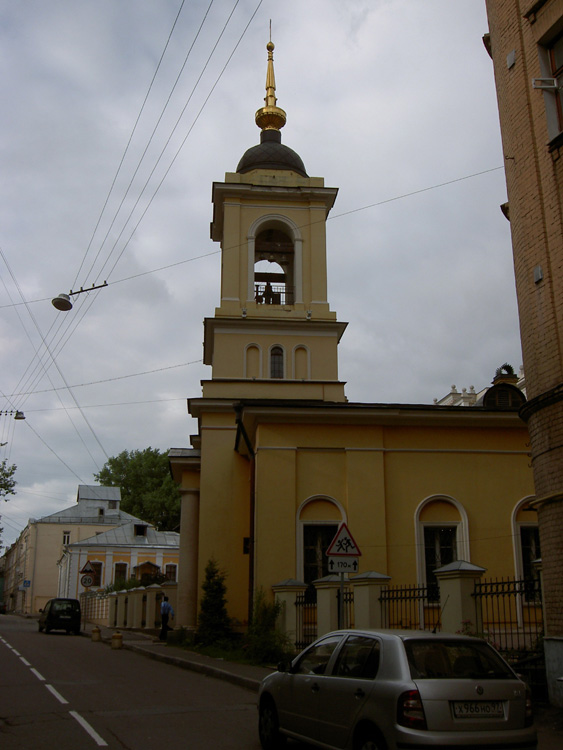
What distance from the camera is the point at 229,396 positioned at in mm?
24156

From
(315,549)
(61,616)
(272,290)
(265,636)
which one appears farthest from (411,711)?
(61,616)

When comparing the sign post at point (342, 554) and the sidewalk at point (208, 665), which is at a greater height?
the sign post at point (342, 554)

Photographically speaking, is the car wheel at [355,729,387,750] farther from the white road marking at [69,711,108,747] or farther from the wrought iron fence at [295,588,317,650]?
the wrought iron fence at [295,588,317,650]

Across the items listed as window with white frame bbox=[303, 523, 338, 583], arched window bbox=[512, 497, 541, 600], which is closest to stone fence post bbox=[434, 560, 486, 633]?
window with white frame bbox=[303, 523, 338, 583]

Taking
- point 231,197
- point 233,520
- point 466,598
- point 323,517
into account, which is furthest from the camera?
point 231,197

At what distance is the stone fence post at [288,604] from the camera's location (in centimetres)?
1683

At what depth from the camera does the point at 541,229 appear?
11.5 metres

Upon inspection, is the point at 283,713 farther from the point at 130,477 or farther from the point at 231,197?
the point at 130,477

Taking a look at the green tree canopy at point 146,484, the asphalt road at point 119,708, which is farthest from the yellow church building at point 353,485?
the green tree canopy at point 146,484

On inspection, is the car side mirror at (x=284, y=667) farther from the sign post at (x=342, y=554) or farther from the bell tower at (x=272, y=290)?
the bell tower at (x=272, y=290)

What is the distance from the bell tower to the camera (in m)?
24.8

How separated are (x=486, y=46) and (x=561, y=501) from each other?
367 inches

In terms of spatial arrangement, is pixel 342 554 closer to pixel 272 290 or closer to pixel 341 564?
pixel 341 564

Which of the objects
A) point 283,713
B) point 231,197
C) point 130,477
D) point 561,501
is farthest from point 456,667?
point 130,477
